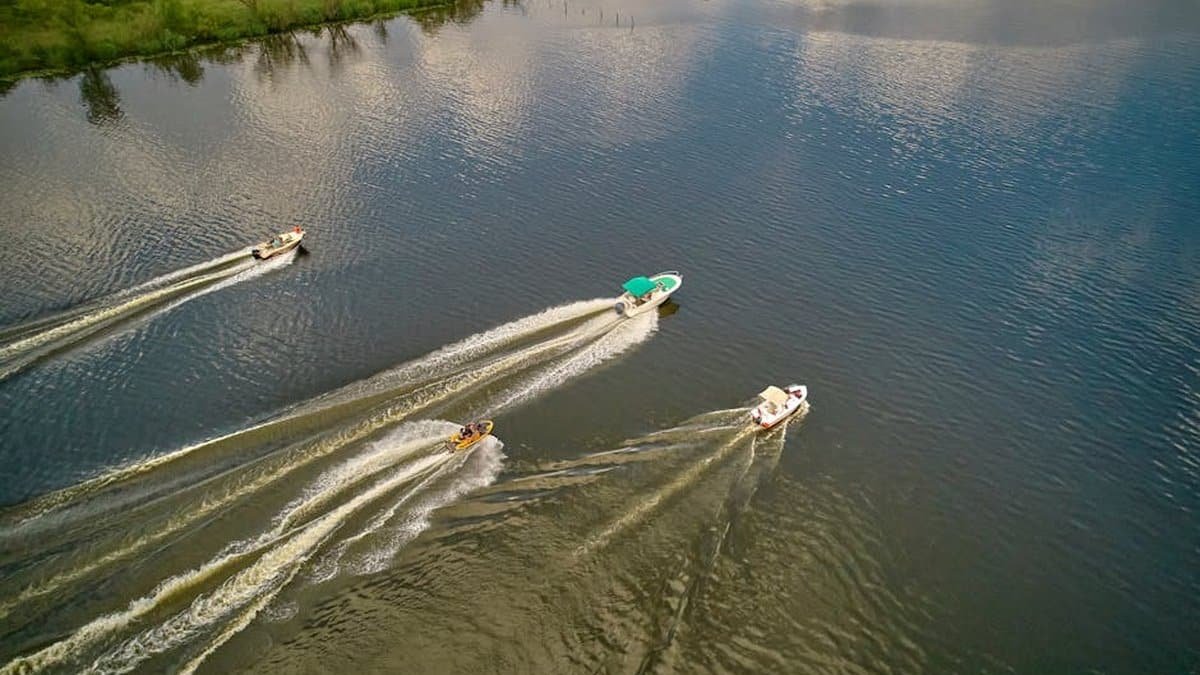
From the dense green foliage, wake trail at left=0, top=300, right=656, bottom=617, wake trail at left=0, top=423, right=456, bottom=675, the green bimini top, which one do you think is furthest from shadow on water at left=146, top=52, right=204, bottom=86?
wake trail at left=0, top=423, right=456, bottom=675

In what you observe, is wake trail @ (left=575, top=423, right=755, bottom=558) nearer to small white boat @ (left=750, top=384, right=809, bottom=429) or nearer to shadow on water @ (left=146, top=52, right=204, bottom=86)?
small white boat @ (left=750, top=384, right=809, bottom=429)

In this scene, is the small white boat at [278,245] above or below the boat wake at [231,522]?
above

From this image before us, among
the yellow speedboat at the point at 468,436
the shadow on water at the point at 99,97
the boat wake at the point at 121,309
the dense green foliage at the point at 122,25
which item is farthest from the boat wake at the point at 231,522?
the dense green foliage at the point at 122,25

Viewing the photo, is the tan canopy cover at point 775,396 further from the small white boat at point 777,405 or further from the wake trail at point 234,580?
the wake trail at point 234,580

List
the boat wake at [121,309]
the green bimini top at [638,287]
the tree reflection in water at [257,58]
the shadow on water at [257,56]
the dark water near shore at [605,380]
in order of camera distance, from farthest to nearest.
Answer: the shadow on water at [257,56]
the tree reflection in water at [257,58]
the green bimini top at [638,287]
the boat wake at [121,309]
the dark water near shore at [605,380]

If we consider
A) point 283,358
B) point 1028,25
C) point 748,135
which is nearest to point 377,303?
point 283,358

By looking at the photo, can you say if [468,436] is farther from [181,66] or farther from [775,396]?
[181,66]
